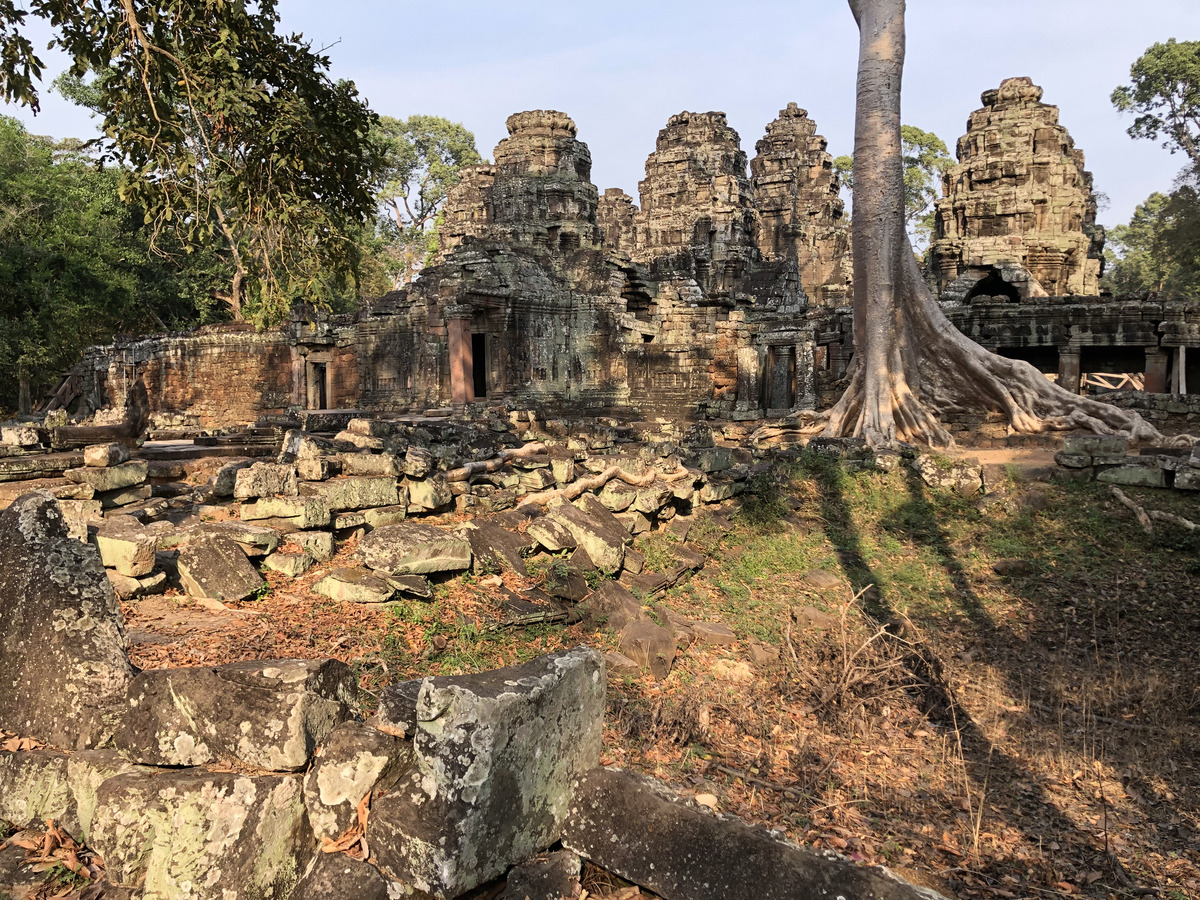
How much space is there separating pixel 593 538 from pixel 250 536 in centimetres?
284

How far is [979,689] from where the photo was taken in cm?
586

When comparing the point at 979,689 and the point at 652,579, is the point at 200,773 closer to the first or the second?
the point at 652,579

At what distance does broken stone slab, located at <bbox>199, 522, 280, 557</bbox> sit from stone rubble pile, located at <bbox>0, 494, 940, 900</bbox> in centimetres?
209

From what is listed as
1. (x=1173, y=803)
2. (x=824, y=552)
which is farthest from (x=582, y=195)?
(x=1173, y=803)

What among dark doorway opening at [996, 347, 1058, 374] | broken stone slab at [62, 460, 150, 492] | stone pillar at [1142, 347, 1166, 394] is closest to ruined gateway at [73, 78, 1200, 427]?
stone pillar at [1142, 347, 1166, 394]

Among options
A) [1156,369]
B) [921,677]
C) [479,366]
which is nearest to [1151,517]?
[921,677]

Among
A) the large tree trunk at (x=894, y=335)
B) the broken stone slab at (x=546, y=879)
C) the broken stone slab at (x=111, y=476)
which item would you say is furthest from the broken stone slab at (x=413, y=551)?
the large tree trunk at (x=894, y=335)

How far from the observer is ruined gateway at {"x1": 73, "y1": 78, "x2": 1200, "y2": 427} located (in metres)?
20.4

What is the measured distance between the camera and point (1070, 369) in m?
20.5

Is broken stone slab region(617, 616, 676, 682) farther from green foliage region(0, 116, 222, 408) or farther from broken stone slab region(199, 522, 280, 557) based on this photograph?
green foliage region(0, 116, 222, 408)

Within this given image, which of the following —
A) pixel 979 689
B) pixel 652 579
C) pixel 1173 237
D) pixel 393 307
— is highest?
pixel 1173 237

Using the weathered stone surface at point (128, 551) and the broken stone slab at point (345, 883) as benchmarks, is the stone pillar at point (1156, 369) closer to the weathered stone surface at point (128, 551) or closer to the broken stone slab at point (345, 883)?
the weathered stone surface at point (128, 551)

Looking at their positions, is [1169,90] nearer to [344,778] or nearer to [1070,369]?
[1070,369]

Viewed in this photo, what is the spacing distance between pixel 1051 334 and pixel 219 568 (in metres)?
21.7
